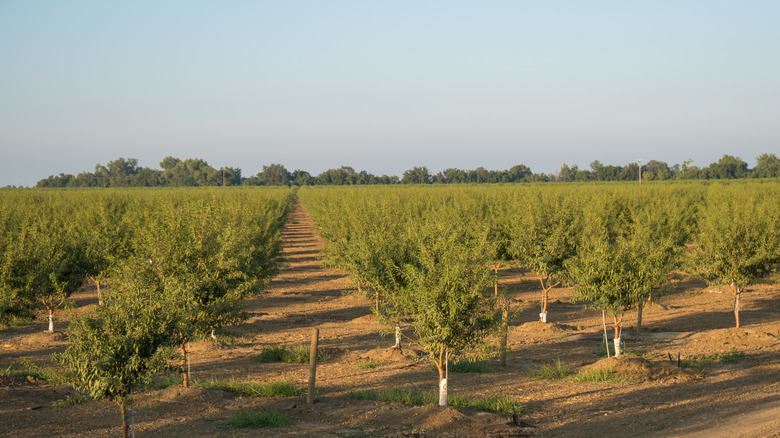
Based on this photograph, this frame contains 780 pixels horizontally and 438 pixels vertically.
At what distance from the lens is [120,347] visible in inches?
391

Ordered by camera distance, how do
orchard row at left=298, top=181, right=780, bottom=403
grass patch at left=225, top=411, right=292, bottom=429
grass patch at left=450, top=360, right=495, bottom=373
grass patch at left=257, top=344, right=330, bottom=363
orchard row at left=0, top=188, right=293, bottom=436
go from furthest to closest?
1. grass patch at left=257, top=344, right=330, bottom=363
2. grass patch at left=450, top=360, right=495, bottom=373
3. orchard row at left=298, top=181, right=780, bottom=403
4. grass patch at left=225, top=411, right=292, bottom=429
5. orchard row at left=0, top=188, right=293, bottom=436

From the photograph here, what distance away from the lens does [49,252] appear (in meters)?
19.9

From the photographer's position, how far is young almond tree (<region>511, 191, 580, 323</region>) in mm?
23094

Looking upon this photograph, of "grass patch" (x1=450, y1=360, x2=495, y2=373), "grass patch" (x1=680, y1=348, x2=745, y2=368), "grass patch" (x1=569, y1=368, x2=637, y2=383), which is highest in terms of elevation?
"grass patch" (x1=569, y1=368, x2=637, y2=383)

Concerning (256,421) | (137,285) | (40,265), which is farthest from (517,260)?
(137,285)

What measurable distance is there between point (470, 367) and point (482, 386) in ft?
6.77

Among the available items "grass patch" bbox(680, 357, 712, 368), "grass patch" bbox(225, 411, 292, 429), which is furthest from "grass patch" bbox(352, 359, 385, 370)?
"grass patch" bbox(680, 357, 712, 368)

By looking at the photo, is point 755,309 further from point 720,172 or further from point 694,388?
point 720,172

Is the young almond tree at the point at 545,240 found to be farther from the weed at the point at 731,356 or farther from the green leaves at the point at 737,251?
the weed at the point at 731,356

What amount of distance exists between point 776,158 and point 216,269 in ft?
452

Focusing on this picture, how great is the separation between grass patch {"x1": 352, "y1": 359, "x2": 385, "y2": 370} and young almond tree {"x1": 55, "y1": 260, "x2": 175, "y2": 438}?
836 centimetres

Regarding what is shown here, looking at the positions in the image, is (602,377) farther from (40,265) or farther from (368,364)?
(40,265)

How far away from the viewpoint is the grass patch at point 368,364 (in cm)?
1811

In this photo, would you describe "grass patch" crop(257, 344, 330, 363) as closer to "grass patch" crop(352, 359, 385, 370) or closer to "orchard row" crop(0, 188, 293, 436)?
"grass patch" crop(352, 359, 385, 370)
